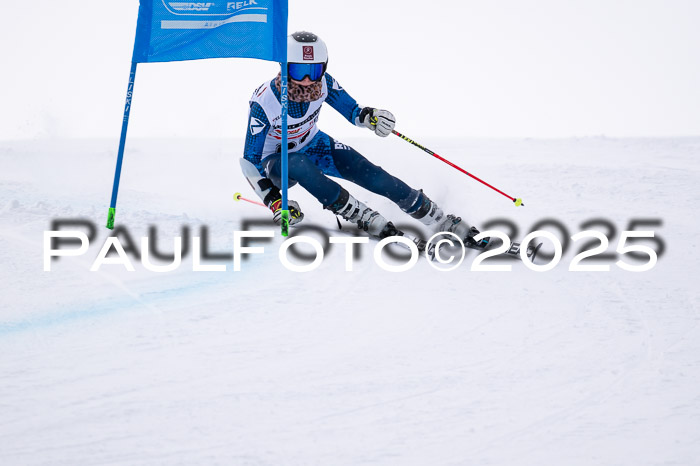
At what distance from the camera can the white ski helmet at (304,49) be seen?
190 inches

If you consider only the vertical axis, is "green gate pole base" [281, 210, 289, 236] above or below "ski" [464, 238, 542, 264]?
above

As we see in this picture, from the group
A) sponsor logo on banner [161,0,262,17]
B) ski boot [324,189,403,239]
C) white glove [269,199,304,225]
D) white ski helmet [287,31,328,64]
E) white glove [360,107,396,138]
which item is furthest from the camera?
white glove [360,107,396,138]

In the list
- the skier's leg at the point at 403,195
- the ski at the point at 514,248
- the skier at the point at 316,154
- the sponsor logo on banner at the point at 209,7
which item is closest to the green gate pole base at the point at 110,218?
the skier at the point at 316,154

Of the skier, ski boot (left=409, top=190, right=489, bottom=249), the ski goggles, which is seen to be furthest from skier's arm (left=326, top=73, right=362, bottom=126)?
ski boot (left=409, top=190, right=489, bottom=249)

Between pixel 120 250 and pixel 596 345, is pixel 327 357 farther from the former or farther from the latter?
pixel 120 250

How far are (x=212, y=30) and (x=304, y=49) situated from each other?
0.64m

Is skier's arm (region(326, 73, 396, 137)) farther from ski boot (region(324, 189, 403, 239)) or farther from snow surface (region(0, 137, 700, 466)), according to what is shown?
snow surface (region(0, 137, 700, 466))

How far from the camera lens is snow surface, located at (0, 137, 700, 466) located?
2447 millimetres

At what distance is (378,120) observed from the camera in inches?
208

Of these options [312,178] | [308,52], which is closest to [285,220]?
[312,178]

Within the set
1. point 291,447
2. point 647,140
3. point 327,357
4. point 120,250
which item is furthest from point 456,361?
point 647,140

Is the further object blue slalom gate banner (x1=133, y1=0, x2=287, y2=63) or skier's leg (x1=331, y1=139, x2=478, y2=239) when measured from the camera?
skier's leg (x1=331, y1=139, x2=478, y2=239)

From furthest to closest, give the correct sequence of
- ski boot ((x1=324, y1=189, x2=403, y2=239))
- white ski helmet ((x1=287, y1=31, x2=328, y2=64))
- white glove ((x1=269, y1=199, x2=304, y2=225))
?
white glove ((x1=269, y1=199, x2=304, y2=225)) < ski boot ((x1=324, y1=189, x2=403, y2=239)) < white ski helmet ((x1=287, y1=31, x2=328, y2=64))

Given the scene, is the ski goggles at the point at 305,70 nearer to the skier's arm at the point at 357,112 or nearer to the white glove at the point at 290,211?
the skier's arm at the point at 357,112
